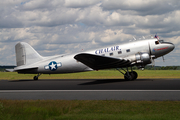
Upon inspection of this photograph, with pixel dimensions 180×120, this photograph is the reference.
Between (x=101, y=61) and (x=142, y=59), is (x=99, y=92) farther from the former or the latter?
(x=142, y=59)

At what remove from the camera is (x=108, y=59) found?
63.7ft

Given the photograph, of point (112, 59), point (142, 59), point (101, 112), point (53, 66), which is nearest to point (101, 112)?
point (101, 112)

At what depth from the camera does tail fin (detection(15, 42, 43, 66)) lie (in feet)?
83.7

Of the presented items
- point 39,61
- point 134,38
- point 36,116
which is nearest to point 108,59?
point 134,38

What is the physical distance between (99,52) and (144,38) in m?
5.65

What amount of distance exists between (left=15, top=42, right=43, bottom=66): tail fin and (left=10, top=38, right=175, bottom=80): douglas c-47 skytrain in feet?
1.33

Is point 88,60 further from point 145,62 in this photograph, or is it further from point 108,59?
point 145,62

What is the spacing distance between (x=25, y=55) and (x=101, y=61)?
38.8ft

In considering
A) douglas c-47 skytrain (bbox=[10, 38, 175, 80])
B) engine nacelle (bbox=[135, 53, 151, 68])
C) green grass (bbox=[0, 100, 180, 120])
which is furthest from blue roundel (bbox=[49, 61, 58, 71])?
green grass (bbox=[0, 100, 180, 120])

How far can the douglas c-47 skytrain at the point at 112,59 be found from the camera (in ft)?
65.9

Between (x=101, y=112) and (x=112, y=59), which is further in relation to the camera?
(x=112, y=59)

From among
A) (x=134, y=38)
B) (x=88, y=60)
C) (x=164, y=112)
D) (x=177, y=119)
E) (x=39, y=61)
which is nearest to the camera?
(x=177, y=119)

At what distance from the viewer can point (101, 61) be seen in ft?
65.0

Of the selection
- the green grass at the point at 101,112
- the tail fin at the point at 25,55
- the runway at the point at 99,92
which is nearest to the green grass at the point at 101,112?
the green grass at the point at 101,112
